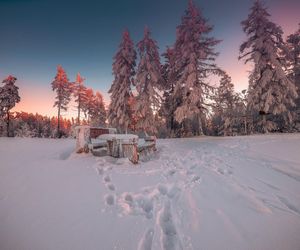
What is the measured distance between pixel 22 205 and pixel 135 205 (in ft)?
8.21

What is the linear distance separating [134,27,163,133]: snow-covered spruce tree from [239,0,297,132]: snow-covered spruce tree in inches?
367

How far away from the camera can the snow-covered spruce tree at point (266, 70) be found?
15.5m

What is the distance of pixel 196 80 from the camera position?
58.2 feet

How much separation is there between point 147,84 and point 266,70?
11.4 m

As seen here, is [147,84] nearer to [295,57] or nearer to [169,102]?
[169,102]

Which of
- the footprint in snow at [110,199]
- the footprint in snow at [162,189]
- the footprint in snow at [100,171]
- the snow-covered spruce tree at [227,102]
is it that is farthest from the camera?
the snow-covered spruce tree at [227,102]

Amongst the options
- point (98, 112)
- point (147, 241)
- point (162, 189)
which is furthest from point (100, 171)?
point (98, 112)

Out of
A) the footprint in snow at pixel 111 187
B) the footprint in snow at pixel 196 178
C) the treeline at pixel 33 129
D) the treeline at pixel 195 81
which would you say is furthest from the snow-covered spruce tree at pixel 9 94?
the footprint in snow at pixel 196 178

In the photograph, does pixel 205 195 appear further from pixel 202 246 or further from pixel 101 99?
pixel 101 99

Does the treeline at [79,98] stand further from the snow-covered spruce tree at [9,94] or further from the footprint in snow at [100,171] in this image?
the footprint in snow at [100,171]

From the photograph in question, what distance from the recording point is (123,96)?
2208 centimetres

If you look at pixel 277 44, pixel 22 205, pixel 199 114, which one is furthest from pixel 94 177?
pixel 277 44

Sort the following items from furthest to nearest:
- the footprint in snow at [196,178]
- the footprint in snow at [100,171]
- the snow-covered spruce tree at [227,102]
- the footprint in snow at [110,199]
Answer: the snow-covered spruce tree at [227,102] < the footprint in snow at [100,171] < the footprint in snow at [196,178] < the footprint in snow at [110,199]

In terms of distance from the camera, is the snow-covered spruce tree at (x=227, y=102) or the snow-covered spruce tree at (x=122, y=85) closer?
the snow-covered spruce tree at (x=122, y=85)
